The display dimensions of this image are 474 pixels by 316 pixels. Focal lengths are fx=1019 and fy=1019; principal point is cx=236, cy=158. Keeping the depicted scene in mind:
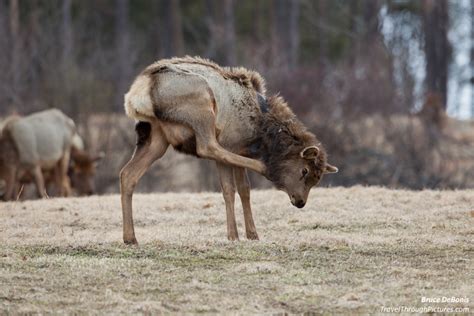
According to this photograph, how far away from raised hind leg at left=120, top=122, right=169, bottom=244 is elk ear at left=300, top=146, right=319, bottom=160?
1.36 metres

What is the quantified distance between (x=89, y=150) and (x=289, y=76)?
6.38 metres

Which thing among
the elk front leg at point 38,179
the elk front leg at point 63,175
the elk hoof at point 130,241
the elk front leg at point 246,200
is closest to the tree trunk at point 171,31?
the elk front leg at point 63,175

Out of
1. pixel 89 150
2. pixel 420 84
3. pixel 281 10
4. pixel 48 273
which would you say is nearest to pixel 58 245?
pixel 48 273

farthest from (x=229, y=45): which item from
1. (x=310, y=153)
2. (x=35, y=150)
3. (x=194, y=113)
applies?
(x=194, y=113)

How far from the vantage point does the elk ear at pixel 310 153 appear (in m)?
9.98

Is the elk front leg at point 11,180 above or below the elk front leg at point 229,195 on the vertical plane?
below

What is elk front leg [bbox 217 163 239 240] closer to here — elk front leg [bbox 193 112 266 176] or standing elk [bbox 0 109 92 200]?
elk front leg [bbox 193 112 266 176]

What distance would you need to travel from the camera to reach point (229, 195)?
33.3 feet

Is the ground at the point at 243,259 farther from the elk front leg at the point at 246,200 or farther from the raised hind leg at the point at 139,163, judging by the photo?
the raised hind leg at the point at 139,163

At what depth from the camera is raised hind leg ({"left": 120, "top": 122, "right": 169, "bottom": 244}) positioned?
32.3 ft

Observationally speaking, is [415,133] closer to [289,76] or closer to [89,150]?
[289,76]

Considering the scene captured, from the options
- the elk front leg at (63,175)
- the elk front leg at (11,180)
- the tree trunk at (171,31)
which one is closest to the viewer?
the elk front leg at (11,180)

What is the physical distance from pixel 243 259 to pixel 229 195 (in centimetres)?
120

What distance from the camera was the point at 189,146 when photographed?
32.7 ft
